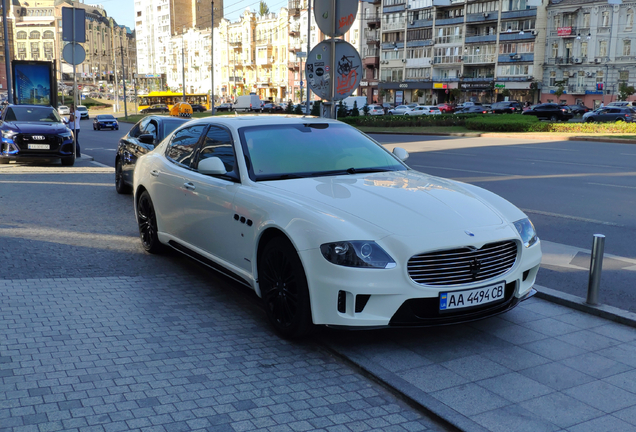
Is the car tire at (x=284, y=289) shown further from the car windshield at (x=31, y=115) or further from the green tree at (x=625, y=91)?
the green tree at (x=625, y=91)

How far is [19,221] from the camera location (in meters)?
9.31

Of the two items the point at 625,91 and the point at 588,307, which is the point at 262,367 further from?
the point at 625,91

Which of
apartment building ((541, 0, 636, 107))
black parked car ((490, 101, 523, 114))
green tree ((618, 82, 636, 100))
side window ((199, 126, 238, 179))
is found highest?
apartment building ((541, 0, 636, 107))

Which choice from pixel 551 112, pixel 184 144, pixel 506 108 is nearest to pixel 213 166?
pixel 184 144

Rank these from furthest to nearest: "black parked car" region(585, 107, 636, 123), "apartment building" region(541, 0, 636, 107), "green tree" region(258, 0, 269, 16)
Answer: "green tree" region(258, 0, 269, 16), "apartment building" region(541, 0, 636, 107), "black parked car" region(585, 107, 636, 123)

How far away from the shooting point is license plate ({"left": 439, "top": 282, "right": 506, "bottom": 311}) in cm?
434

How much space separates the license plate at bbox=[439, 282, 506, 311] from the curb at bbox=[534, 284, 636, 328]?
3.79ft

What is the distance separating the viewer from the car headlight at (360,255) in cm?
421

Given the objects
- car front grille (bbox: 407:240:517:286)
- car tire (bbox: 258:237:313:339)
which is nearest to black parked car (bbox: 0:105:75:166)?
car tire (bbox: 258:237:313:339)

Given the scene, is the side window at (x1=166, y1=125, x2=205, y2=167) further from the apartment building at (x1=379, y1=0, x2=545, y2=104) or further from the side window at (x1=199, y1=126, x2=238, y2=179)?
the apartment building at (x1=379, y1=0, x2=545, y2=104)

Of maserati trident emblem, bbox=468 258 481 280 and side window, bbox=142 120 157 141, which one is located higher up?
side window, bbox=142 120 157 141

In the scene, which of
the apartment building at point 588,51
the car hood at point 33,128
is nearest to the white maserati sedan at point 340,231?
the car hood at point 33,128

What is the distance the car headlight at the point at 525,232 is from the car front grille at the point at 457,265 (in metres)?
0.32

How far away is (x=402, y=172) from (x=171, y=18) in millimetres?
149834
